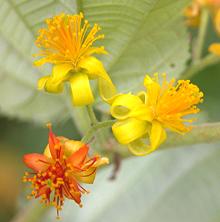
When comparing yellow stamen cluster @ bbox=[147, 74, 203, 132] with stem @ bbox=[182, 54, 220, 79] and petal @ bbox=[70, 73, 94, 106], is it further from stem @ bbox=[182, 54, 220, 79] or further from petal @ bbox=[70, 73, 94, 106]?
stem @ bbox=[182, 54, 220, 79]

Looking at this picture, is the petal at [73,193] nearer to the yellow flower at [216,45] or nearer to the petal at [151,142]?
the petal at [151,142]

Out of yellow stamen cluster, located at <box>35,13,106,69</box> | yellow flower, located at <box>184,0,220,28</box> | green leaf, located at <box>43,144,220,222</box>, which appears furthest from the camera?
green leaf, located at <box>43,144,220,222</box>

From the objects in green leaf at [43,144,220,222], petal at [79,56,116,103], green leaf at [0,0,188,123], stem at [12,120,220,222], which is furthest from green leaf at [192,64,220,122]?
petal at [79,56,116,103]

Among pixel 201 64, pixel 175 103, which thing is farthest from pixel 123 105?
pixel 201 64

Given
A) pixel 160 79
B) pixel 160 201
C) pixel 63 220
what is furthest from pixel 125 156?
pixel 63 220

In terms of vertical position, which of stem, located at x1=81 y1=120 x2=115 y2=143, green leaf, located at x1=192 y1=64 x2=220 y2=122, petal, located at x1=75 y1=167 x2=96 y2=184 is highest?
stem, located at x1=81 y1=120 x2=115 y2=143

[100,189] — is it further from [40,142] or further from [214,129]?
[214,129]

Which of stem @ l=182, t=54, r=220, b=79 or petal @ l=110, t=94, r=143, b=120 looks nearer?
petal @ l=110, t=94, r=143, b=120
